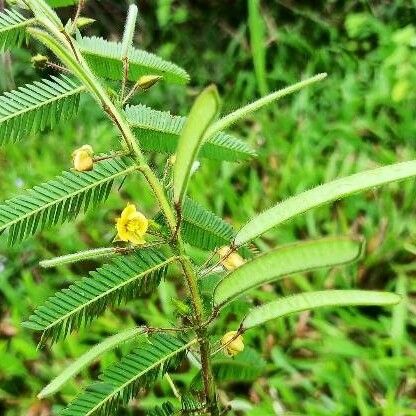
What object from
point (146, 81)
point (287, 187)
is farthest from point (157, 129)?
point (287, 187)

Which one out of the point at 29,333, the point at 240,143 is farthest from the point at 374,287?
the point at 240,143

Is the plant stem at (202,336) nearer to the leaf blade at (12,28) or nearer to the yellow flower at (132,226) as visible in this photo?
the yellow flower at (132,226)

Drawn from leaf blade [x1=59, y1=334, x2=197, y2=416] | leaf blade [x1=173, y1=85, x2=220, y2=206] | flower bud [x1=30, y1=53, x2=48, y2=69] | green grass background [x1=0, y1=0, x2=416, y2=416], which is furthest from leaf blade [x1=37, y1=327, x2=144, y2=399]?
green grass background [x1=0, y1=0, x2=416, y2=416]

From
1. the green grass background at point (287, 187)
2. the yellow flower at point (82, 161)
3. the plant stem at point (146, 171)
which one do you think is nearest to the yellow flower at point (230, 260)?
the plant stem at point (146, 171)

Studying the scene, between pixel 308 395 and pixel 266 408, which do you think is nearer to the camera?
pixel 266 408

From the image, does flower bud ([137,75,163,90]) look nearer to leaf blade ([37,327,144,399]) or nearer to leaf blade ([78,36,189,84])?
leaf blade ([78,36,189,84])

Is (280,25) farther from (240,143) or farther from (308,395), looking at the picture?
(240,143)
